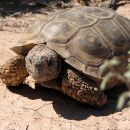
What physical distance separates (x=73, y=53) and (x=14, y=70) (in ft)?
2.58

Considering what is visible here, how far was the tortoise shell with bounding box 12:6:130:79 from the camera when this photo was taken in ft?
14.1

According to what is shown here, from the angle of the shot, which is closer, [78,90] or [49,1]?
[78,90]

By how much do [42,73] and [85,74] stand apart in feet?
1.45

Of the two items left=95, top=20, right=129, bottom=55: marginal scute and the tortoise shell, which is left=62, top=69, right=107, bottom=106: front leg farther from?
left=95, top=20, right=129, bottom=55: marginal scute

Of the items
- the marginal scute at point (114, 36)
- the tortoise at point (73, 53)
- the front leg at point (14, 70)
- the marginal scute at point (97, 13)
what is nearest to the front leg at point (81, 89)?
the tortoise at point (73, 53)

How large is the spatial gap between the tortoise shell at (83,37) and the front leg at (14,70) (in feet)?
0.54

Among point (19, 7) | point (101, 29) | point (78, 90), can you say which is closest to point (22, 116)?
point (78, 90)

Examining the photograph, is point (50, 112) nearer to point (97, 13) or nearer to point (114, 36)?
point (114, 36)

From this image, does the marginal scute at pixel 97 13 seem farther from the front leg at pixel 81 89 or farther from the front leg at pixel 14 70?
the front leg at pixel 14 70

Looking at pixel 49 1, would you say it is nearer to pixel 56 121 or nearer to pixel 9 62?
pixel 9 62

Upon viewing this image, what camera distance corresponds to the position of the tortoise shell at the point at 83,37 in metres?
4.29

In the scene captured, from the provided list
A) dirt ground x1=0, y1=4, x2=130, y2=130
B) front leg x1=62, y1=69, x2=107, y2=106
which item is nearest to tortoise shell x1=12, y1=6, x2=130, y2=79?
front leg x1=62, y1=69, x2=107, y2=106

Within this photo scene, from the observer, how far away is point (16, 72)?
470cm

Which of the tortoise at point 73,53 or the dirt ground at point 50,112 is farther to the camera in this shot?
the tortoise at point 73,53
